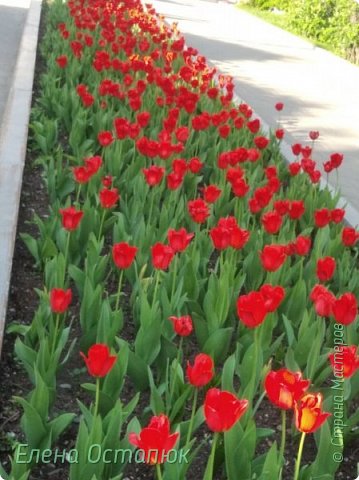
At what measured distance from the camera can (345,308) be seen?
6.44 ft

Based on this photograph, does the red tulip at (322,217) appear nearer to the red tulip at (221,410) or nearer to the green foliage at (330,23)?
the red tulip at (221,410)

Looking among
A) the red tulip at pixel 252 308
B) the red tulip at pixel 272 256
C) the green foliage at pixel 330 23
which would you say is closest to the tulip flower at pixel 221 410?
the red tulip at pixel 252 308

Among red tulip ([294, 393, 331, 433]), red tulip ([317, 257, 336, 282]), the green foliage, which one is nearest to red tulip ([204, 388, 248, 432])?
red tulip ([294, 393, 331, 433])

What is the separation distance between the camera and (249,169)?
158 inches

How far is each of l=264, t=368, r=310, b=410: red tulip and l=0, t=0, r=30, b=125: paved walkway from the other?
4.67 meters

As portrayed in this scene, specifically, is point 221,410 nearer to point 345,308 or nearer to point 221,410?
point 221,410

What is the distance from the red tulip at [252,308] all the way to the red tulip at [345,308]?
0.68 ft

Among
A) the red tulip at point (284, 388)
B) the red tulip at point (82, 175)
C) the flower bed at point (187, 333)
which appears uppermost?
the red tulip at point (284, 388)

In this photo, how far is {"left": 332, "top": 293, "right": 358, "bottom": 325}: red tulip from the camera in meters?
1.96

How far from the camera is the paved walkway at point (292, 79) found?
7.09m

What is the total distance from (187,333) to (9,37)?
9.18 metres

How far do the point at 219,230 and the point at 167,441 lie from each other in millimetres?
1137

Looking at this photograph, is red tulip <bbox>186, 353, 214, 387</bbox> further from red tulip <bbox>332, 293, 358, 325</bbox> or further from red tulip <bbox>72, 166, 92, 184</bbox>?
red tulip <bbox>72, 166, 92, 184</bbox>

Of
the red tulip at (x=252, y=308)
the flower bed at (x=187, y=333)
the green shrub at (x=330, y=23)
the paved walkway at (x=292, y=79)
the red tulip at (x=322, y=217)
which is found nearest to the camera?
the flower bed at (x=187, y=333)
